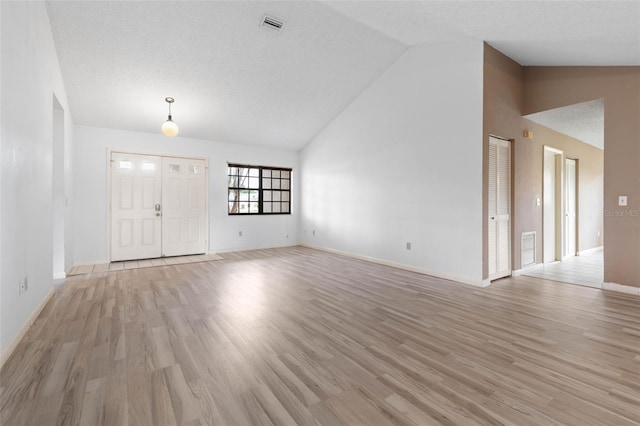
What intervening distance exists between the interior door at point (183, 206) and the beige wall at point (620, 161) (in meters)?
7.01

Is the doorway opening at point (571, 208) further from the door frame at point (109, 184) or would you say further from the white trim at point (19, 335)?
the white trim at point (19, 335)

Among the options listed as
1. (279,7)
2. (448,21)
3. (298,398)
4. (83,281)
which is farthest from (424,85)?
(83,281)

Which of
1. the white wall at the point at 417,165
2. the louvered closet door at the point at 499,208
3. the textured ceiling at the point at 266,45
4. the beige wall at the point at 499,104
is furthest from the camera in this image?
the louvered closet door at the point at 499,208

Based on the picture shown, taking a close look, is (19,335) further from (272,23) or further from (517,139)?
(517,139)

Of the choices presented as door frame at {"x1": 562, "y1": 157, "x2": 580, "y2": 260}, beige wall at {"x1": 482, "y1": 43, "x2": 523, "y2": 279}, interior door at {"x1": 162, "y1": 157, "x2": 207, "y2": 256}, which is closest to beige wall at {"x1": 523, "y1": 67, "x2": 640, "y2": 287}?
beige wall at {"x1": 482, "y1": 43, "x2": 523, "y2": 279}

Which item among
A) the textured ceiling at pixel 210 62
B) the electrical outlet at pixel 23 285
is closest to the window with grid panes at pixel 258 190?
the textured ceiling at pixel 210 62

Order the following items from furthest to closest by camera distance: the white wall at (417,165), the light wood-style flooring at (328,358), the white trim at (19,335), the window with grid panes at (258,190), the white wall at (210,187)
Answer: the window with grid panes at (258,190) → the white wall at (210,187) → the white wall at (417,165) → the white trim at (19,335) → the light wood-style flooring at (328,358)

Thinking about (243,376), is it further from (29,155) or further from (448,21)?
(448,21)

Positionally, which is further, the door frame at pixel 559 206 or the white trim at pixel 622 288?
the door frame at pixel 559 206

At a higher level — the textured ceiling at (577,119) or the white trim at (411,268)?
the textured ceiling at (577,119)

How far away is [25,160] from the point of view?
8.48 ft

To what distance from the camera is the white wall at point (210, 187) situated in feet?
18.1

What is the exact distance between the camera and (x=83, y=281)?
4309 mm

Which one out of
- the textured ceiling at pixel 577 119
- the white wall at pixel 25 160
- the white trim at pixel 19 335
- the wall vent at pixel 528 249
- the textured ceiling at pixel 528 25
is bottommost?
the white trim at pixel 19 335
